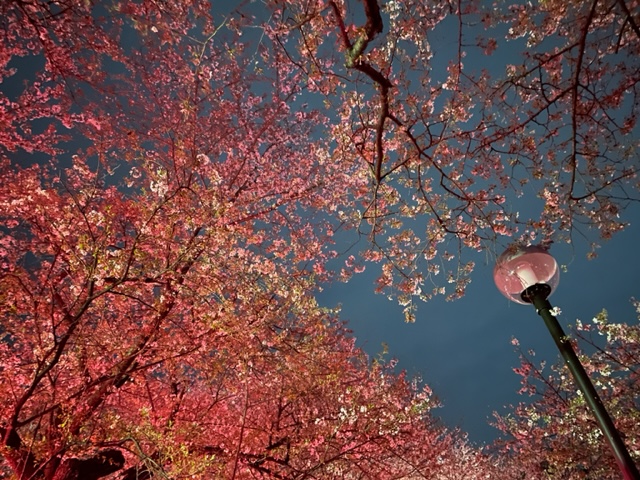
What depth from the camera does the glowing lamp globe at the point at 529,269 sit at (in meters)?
→ 4.25

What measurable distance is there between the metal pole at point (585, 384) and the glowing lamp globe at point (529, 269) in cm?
4

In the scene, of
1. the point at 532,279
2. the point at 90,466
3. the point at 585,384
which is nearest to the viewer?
the point at 585,384

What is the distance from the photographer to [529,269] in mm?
4266

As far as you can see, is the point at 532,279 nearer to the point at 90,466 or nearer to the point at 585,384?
the point at 585,384

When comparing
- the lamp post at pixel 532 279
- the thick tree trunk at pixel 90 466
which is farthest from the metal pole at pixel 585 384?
the thick tree trunk at pixel 90 466

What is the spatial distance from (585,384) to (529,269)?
1287 millimetres

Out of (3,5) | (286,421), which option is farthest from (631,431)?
(3,5)

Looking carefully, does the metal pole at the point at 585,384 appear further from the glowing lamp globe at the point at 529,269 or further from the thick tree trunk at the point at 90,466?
the thick tree trunk at the point at 90,466

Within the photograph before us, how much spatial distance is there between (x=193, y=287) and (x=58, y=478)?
4.19 metres

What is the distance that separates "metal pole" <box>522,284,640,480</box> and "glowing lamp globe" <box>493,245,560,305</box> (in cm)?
4

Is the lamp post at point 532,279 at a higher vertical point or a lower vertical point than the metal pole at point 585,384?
higher

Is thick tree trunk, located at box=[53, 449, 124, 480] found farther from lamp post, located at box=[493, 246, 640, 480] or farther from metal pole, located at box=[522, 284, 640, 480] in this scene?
metal pole, located at box=[522, 284, 640, 480]

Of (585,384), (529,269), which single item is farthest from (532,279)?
(585,384)

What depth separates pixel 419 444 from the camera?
19375 mm
